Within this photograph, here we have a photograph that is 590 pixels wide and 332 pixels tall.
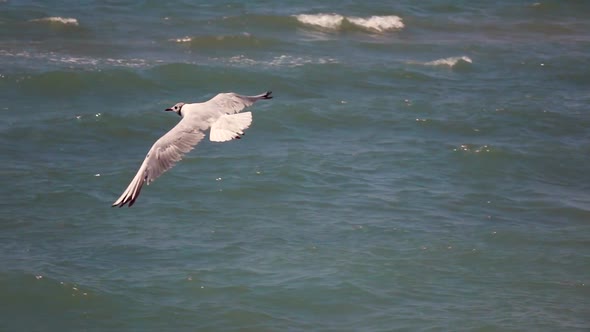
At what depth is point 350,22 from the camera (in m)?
20.7

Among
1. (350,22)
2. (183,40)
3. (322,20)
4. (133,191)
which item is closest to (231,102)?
(133,191)

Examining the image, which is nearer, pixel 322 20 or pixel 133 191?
pixel 133 191

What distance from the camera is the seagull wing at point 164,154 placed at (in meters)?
8.11

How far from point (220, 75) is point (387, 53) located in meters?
3.70

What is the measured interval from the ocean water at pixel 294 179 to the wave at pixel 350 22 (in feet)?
0.57

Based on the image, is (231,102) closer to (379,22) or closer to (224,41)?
(224,41)

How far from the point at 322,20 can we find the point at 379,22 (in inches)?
45.7

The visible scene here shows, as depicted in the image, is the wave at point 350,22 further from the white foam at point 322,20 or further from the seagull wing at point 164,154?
the seagull wing at point 164,154

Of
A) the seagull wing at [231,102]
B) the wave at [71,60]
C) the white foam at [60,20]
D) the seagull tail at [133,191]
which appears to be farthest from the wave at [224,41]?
the seagull tail at [133,191]

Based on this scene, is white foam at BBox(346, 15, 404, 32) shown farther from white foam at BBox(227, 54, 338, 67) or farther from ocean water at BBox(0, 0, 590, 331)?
white foam at BBox(227, 54, 338, 67)

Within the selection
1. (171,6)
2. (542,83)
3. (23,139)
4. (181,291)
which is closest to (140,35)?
(171,6)

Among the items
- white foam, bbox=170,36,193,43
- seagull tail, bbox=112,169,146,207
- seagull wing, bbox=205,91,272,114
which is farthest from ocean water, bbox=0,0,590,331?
seagull wing, bbox=205,91,272,114

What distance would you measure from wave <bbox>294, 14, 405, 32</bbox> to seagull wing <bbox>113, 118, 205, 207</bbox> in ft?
39.1

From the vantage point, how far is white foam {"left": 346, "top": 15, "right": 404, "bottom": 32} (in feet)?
67.4
